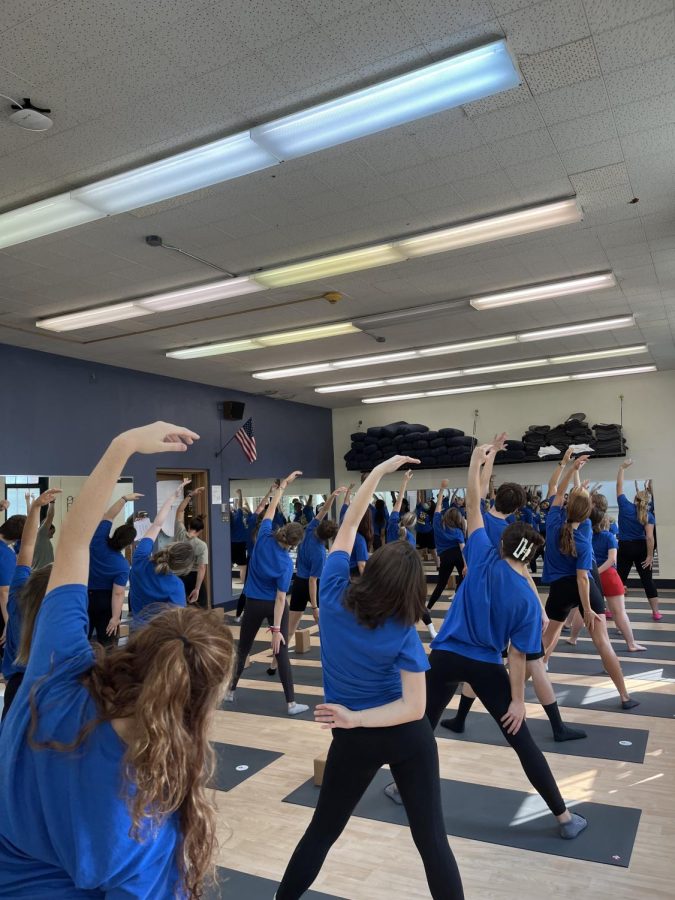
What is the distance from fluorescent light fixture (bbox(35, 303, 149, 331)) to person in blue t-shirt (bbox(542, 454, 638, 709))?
4.32 metres

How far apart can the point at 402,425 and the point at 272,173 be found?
9.63 meters

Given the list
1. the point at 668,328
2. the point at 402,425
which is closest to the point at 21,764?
the point at 668,328

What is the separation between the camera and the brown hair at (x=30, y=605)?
2.05 m

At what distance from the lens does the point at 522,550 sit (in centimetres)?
341

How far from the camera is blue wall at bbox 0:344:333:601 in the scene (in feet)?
25.6

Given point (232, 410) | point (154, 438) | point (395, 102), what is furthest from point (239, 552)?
point (154, 438)

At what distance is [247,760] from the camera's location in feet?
14.7

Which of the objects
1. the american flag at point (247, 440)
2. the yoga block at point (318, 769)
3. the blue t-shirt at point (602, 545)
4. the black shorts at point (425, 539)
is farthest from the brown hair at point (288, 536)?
the black shorts at point (425, 539)

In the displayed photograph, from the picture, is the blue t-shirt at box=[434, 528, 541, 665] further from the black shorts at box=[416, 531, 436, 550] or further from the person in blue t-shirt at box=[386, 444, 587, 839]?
the black shorts at box=[416, 531, 436, 550]

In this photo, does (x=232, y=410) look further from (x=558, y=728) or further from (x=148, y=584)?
(x=558, y=728)

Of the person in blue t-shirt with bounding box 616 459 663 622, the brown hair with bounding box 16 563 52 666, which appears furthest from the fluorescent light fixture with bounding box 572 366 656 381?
the brown hair with bounding box 16 563 52 666

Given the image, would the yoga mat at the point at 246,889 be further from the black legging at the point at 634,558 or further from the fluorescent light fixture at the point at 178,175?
the black legging at the point at 634,558

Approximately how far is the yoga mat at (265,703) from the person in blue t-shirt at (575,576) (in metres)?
2.05

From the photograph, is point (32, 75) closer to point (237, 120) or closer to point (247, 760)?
point (237, 120)
